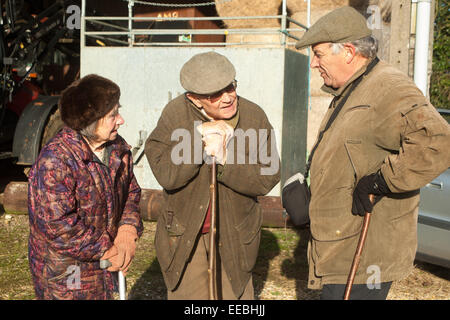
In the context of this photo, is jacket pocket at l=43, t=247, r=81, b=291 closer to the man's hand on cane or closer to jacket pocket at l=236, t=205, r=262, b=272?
the man's hand on cane

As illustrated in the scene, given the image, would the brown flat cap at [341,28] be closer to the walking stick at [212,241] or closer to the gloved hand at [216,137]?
the gloved hand at [216,137]

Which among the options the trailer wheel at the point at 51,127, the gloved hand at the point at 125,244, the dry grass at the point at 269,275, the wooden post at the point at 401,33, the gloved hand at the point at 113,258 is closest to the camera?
the gloved hand at the point at 113,258

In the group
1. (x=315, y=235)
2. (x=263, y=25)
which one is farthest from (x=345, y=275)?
(x=263, y=25)

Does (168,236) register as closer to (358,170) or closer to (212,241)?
(212,241)

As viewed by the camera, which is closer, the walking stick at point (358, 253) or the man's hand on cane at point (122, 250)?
the walking stick at point (358, 253)

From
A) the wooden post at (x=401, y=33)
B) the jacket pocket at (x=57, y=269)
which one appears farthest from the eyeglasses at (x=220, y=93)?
the wooden post at (x=401, y=33)

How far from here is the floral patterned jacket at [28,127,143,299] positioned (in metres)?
2.60

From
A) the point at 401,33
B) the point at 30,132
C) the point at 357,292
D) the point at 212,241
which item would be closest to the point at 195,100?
the point at 212,241

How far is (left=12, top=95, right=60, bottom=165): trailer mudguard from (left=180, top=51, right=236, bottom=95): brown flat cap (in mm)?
5659

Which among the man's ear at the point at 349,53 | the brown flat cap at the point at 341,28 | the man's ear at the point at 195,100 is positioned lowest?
the man's ear at the point at 195,100

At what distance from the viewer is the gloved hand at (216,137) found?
261 centimetres

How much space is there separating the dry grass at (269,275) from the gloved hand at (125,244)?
6.69 feet

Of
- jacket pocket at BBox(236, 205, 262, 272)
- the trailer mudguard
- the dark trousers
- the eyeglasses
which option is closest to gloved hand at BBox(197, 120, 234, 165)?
the eyeglasses

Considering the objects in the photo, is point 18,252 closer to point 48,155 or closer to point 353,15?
point 48,155
